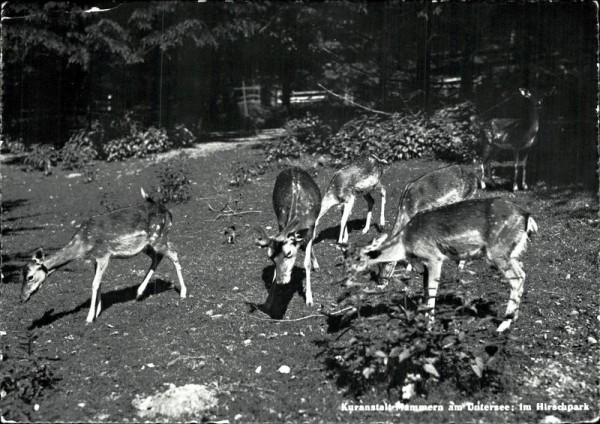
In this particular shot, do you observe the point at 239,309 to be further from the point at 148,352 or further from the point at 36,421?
the point at 36,421

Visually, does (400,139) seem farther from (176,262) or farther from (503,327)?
(503,327)

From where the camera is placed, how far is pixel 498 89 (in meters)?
19.5

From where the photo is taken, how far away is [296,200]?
975 cm

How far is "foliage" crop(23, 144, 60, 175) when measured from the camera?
1967 cm

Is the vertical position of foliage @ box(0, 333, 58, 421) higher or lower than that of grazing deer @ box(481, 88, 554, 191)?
lower

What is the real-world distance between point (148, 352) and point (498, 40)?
15.0 meters

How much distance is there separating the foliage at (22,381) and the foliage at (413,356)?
313cm

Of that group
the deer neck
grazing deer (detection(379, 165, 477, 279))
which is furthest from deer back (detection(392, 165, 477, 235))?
the deer neck

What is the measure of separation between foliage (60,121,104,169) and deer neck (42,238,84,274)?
9671 millimetres

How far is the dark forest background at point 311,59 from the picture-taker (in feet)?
53.9

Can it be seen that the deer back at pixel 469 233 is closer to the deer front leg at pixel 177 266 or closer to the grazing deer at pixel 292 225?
the grazing deer at pixel 292 225

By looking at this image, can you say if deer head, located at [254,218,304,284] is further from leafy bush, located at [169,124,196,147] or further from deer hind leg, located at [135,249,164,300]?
leafy bush, located at [169,124,196,147]

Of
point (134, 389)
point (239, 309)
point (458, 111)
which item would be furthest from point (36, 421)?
point (458, 111)

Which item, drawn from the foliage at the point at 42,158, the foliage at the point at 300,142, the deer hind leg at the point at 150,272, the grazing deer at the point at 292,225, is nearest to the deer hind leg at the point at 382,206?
the grazing deer at the point at 292,225
